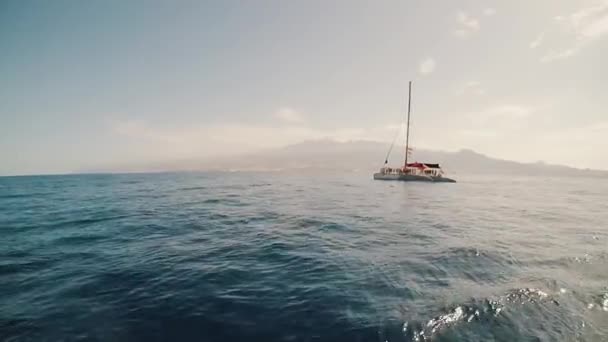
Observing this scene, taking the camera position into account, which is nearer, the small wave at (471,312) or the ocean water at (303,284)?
the small wave at (471,312)

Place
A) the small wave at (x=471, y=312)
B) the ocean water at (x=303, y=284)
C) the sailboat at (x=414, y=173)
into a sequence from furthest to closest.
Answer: the sailboat at (x=414, y=173) < the ocean water at (x=303, y=284) < the small wave at (x=471, y=312)

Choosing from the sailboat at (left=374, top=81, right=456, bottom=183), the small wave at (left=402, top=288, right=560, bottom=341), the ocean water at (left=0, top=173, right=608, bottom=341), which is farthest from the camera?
the sailboat at (left=374, top=81, right=456, bottom=183)

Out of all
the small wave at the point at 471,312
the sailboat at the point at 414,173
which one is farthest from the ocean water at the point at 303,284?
the sailboat at the point at 414,173

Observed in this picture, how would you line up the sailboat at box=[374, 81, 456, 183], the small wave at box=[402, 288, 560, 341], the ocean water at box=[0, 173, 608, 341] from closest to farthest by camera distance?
the small wave at box=[402, 288, 560, 341], the ocean water at box=[0, 173, 608, 341], the sailboat at box=[374, 81, 456, 183]

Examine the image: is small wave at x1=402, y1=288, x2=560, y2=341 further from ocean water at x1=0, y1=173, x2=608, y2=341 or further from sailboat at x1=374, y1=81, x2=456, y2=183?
sailboat at x1=374, y1=81, x2=456, y2=183

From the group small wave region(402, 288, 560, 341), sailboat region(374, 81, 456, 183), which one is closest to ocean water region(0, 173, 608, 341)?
small wave region(402, 288, 560, 341)

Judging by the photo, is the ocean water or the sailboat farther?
the sailboat

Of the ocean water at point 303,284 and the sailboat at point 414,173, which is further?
the sailboat at point 414,173

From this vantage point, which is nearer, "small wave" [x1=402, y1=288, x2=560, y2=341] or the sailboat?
"small wave" [x1=402, y1=288, x2=560, y2=341]

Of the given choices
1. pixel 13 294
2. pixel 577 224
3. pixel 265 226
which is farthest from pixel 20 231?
pixel 577 224

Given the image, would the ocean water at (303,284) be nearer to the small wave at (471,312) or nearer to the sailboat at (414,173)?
the small wave at (471,312)

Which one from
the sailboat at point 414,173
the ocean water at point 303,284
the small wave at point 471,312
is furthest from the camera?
the sailboat at point 414,173
